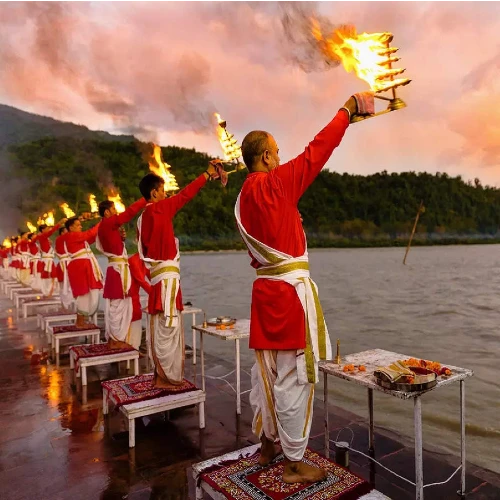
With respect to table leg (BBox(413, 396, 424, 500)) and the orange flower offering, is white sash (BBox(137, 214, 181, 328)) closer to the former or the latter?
the orange flower offering

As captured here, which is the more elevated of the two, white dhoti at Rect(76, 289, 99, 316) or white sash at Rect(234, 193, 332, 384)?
white sash at Rect(234, 193, 332, 384)

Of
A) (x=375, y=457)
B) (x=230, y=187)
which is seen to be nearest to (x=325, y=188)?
(x=230, y=187)

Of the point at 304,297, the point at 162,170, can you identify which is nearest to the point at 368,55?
the point at 304,297

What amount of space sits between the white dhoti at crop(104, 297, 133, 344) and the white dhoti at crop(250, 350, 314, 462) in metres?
3.98

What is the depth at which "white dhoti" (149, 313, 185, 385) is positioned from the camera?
4594 millimetres

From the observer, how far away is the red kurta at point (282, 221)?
2.54 meters

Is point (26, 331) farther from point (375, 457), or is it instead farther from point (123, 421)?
point (375, 457)

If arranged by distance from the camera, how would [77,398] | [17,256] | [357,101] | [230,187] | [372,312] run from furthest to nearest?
[230,187] < [17,256] < [372,312] < [77,398] < [357,101]

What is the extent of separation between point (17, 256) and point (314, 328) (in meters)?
20.2

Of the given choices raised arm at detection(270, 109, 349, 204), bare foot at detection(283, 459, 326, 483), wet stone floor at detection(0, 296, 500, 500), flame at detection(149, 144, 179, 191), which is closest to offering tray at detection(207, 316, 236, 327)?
Answer: wet stone floor at detection(0, 296, 500, 500)

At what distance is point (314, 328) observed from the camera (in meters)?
2.72

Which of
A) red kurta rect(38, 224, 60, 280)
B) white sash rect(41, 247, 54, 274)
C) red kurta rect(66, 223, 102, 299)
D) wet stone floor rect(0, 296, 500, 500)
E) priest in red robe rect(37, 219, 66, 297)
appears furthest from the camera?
white sash rect(41, 247, 54, 274)

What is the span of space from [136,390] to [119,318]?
2.06 metres

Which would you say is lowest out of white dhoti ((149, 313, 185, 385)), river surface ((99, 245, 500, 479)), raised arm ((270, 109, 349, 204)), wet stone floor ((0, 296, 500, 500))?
river surface ((99, 245, 500, 479))
